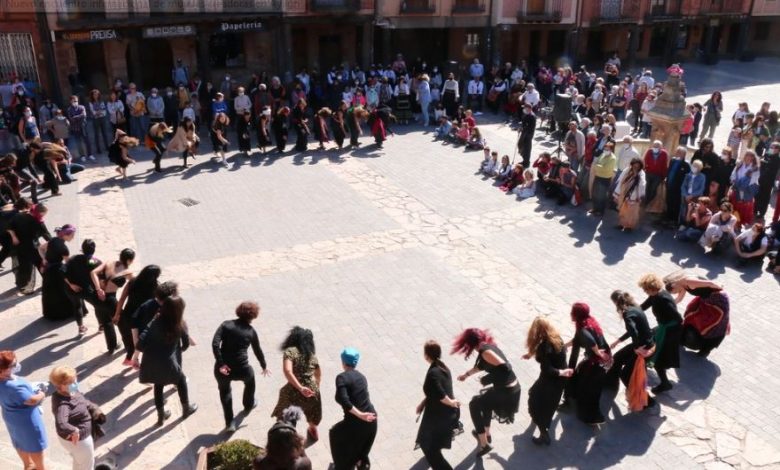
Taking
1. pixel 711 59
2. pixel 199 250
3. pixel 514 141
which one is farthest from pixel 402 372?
pixel 711 59

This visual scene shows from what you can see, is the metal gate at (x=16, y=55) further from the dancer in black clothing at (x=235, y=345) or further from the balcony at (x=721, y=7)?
the balcony at (x=721, y=7)

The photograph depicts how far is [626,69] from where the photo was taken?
3328 centimetres

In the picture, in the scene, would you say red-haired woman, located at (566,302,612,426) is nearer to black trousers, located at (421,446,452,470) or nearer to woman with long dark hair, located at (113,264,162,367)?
black trousers, located at (421,446,452,470)

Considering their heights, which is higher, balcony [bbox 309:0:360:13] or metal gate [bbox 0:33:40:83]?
balcony [bbox 309:0:360:13]

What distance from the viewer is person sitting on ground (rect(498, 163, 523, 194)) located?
15.4 metres

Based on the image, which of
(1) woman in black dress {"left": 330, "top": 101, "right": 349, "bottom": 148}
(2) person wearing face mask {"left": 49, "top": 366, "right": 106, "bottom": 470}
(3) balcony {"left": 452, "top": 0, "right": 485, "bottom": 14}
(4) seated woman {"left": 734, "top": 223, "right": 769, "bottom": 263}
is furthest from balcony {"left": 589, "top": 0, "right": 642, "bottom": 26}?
(2) person wearing face mask {"left": 49, "top": 366, "right": 106, "bottom": 470}

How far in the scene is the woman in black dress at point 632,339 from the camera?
24.3ft

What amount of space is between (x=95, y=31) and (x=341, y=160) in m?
8.99

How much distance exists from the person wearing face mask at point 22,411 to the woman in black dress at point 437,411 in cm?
350

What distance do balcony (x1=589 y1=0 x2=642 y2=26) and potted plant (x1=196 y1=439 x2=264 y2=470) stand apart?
97.0ft

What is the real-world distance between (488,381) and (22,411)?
4272 mm

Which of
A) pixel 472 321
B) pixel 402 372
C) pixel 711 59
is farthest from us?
pixel 711 59

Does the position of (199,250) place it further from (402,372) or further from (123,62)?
(123,62)

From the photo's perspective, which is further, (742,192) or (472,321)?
(742,192)
